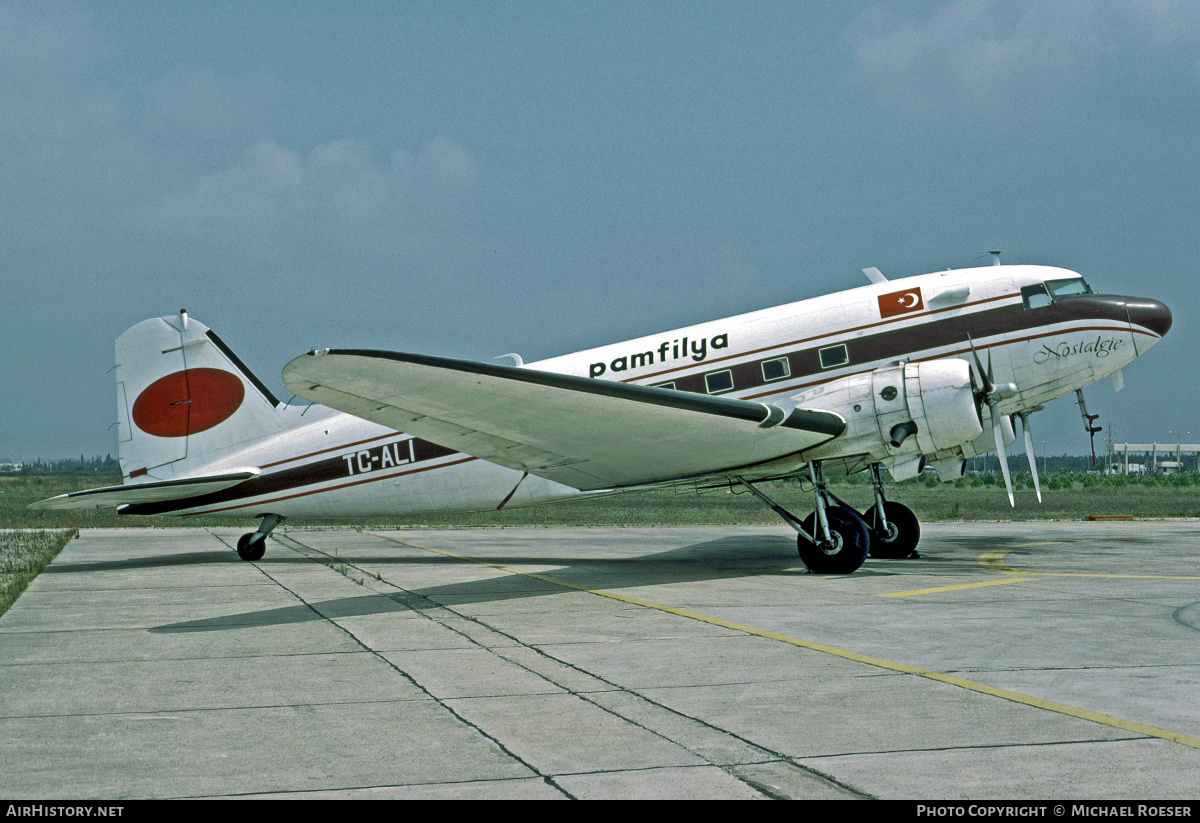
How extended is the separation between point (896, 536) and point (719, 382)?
4859 mm

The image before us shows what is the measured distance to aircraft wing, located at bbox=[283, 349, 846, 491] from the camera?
11.6 meters

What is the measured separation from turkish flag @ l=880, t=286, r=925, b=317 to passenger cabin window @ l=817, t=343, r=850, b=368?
0.89m

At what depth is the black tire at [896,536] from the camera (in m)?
18.4

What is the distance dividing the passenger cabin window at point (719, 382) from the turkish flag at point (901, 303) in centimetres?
272

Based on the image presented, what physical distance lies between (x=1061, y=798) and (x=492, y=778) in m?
2.82

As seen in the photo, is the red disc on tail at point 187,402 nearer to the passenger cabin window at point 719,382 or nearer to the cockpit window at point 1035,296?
the passenger cabin window at point 719,382

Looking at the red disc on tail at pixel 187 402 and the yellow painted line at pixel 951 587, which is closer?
the yellow painted line at pixel 951 587

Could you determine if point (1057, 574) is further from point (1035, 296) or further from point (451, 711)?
point (451, 711)

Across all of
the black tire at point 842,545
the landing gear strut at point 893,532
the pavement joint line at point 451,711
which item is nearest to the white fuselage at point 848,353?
the black tire at point 842,545

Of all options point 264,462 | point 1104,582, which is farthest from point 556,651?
point 264,462

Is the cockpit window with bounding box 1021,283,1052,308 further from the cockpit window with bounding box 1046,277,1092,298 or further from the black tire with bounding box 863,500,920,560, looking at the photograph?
the black tire with bounding box 863,500,920,560

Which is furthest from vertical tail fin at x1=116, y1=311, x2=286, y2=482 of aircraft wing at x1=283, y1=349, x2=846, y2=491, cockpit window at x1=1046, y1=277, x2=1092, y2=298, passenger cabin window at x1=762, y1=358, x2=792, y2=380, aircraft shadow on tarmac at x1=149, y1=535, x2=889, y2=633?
cockpit window at x1=1046, y1=277, x2=1092, y2=298

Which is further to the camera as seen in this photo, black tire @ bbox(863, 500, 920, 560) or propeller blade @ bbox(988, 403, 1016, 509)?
black tire @ bbox(863, 500, 920, 560)
